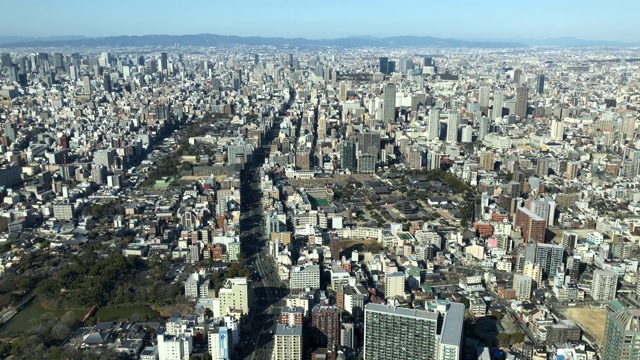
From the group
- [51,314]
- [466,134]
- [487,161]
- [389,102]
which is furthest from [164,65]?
[51,314]

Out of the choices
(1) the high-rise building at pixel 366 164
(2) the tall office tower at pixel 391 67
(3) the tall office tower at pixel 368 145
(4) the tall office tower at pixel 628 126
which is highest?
(2) the tall office tower at pixel 391 67

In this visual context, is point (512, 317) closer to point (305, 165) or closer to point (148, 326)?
point (148, 326)

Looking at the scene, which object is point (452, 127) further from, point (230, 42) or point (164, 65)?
point (230, 42)

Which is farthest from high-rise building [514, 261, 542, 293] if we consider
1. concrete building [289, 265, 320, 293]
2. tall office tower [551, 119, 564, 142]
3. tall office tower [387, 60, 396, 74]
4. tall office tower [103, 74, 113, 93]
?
tall office tower [387, 60, 396, 74]

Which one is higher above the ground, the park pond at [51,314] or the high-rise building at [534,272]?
the high-rise building at [534,272]

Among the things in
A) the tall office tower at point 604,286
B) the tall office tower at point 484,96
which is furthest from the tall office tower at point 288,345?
the tall office tower at point 484,96

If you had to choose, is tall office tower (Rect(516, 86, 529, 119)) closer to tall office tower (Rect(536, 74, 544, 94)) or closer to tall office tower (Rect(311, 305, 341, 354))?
tall office tower (Rect(536, 74, 544, 94))

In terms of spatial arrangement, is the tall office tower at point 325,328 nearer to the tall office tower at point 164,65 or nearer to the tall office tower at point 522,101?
the tall office tower at point 522,101
